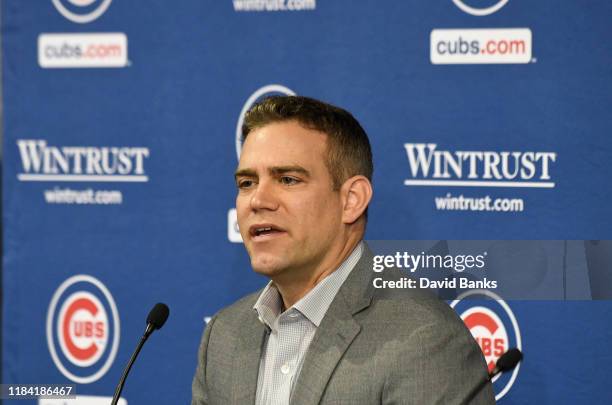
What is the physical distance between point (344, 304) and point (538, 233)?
35.7 inches

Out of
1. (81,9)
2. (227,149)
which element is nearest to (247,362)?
(227,149)

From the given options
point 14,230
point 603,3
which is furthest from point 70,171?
point 603,3

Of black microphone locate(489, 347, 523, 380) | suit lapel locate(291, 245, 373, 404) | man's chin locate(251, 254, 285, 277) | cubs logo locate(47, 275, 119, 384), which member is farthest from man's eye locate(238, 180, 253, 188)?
cubs logo locate(47, 275, 119, 384)

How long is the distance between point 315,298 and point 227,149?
1075mm

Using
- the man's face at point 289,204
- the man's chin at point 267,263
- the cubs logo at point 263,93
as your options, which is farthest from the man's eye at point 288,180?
the cubs logo at point 263,93

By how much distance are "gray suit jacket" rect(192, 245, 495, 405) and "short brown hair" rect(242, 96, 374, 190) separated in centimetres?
28

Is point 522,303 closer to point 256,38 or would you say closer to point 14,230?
point 256,38

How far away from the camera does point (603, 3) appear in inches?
118

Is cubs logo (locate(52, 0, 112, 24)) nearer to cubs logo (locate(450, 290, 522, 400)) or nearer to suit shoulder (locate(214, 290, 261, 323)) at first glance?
suit shoulder (locate(214, 290, 261, 323))

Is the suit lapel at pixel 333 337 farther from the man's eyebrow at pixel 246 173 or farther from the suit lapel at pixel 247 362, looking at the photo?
the man's eyebrow at pixel 246 173

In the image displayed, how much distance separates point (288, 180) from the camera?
8.46 ft

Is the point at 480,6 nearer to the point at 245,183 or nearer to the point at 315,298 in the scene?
the point at 245,183

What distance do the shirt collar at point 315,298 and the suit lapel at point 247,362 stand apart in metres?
0.05

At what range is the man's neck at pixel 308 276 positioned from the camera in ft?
8.62
